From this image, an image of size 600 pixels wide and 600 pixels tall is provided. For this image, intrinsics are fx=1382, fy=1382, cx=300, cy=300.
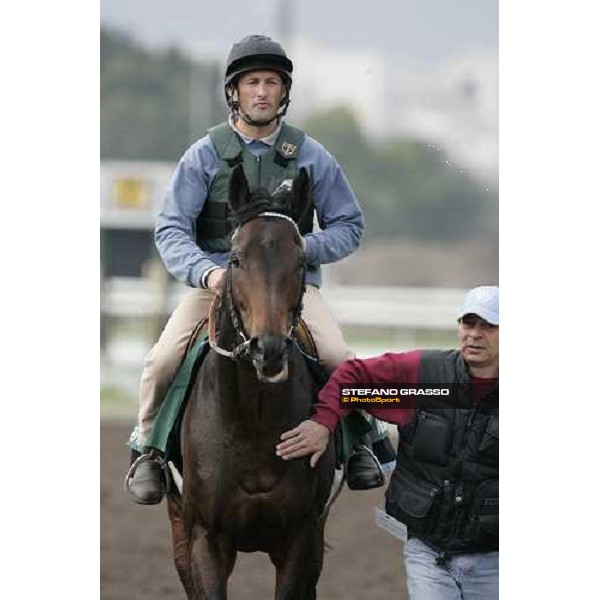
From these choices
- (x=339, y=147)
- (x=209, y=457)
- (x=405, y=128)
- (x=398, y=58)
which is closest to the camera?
(x=209, y=457)

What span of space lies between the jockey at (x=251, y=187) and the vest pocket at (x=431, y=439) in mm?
354

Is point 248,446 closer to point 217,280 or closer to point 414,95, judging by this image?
point 217,280

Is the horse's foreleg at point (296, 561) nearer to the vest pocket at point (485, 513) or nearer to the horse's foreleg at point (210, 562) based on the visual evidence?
the horse's foreleg at point (210, 562)

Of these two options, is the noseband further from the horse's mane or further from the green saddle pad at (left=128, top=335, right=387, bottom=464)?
→ the green saddle pad at (left=128, top=335, right=387, bottom=464)

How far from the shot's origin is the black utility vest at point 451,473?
4.76 metres

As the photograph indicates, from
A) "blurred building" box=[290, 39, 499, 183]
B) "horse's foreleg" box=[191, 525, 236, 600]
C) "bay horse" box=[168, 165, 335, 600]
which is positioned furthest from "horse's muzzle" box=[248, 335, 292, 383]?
"blurred building" box=[290, 39, 499, 183]

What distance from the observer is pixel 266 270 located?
429cm

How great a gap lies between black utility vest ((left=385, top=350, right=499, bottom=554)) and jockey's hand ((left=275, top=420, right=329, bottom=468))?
34 centimetres

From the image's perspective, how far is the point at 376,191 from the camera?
39.0ft

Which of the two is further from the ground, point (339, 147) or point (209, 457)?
point (339, 147)

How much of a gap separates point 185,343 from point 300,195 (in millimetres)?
809
